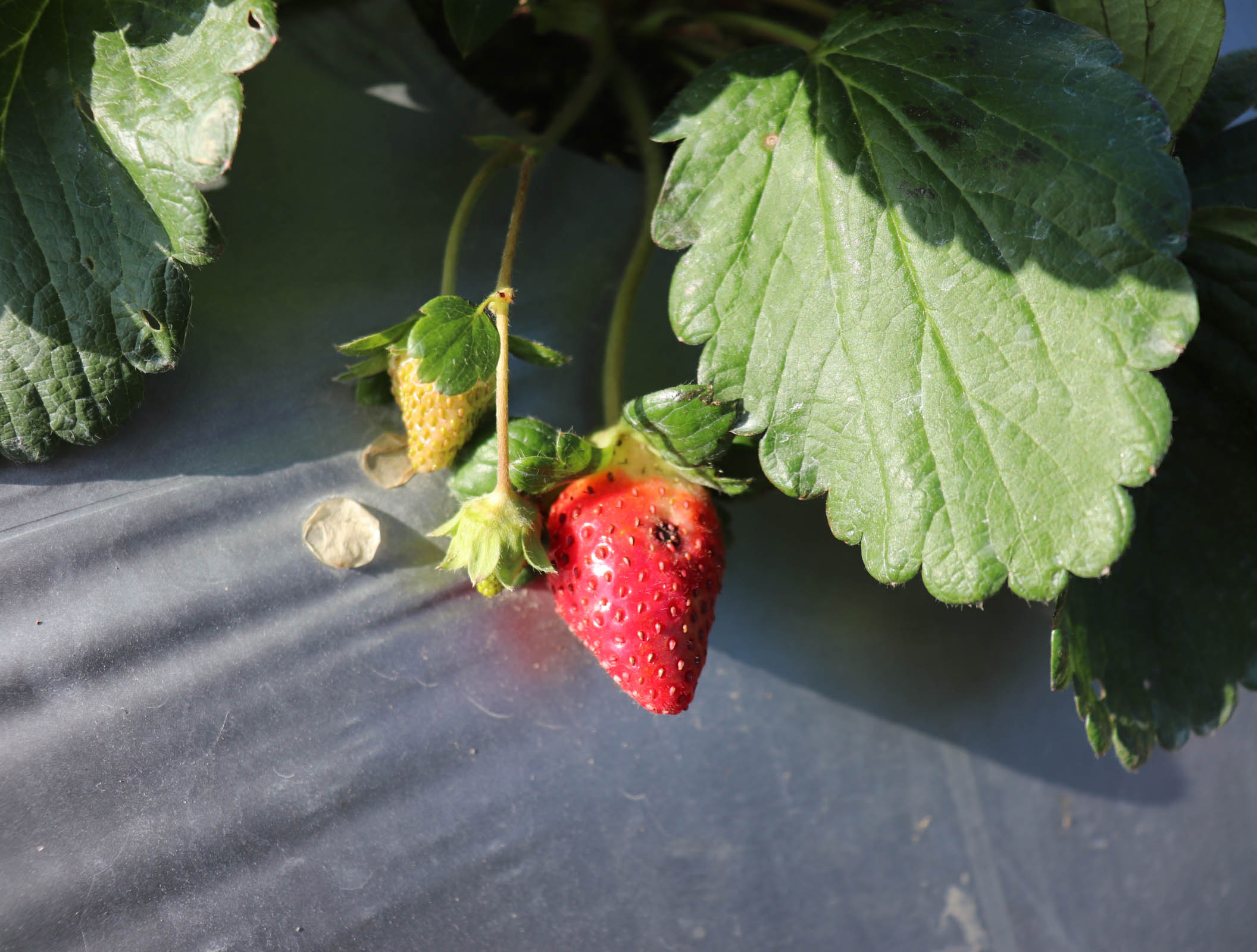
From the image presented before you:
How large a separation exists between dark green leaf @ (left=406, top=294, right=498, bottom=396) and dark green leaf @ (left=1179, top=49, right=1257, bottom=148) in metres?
0.64

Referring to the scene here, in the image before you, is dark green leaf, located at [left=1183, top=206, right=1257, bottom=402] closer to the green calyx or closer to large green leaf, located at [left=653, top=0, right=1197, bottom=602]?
large green leaf, located at [left=653, top=0, right=1197, bottom=602]

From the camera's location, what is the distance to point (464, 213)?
0.70 m

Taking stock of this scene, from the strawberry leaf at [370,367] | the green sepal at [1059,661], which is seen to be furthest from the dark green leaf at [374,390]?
the green sepal at [1059,661]

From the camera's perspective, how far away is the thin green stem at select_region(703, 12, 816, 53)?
72cm

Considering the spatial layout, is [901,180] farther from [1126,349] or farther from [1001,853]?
[1001,853]

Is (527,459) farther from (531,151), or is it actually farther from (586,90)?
(586,90)

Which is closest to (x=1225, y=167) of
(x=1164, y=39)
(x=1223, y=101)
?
(x=1223, y=101)

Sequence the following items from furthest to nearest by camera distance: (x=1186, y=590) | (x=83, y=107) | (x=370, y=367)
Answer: (x=1186, y=590) < (x=370, y=367) < (x=83, y=107)

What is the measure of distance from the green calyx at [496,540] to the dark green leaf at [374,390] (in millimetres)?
155

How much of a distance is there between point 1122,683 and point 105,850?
0.83m

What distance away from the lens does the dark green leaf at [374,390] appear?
70 centimetres

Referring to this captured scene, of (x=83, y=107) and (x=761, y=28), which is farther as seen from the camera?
(x=761, y=28)

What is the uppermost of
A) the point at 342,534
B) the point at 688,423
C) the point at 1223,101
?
the point at 1223,101

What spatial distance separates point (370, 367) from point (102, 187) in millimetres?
210
